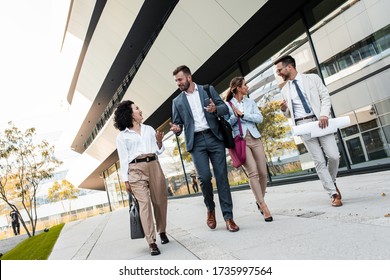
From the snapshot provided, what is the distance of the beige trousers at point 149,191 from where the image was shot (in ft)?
13.7

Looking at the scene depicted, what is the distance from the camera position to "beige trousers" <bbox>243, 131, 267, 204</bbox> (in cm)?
452

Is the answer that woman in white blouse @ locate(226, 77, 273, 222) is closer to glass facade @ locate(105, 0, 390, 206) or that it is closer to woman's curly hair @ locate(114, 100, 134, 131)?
woman's curly hair @ locate(114, 100, 134, 131)

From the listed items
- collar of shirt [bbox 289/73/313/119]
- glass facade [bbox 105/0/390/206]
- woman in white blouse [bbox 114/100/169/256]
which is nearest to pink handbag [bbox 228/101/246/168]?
collar of shirt [bbox 289/73/313/119]

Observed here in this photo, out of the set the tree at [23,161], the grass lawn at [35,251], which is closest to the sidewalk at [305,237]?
the grass lawn at [35,251]

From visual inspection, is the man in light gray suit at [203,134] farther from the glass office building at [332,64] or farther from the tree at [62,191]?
the tree at [62,191]

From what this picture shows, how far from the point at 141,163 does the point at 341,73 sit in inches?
201

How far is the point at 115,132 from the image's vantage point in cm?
2083

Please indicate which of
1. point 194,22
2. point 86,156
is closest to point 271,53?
point 194,22

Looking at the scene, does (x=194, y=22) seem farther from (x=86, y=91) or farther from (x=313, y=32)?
(x=86, y=91)

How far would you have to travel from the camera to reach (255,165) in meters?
4.65

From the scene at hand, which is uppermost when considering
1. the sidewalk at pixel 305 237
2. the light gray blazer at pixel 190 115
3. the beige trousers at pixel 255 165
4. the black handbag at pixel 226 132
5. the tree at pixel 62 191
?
the tree at pixel 62 191

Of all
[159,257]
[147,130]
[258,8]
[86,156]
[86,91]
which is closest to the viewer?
[159,257]

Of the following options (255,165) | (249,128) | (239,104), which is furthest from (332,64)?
(255,165)
